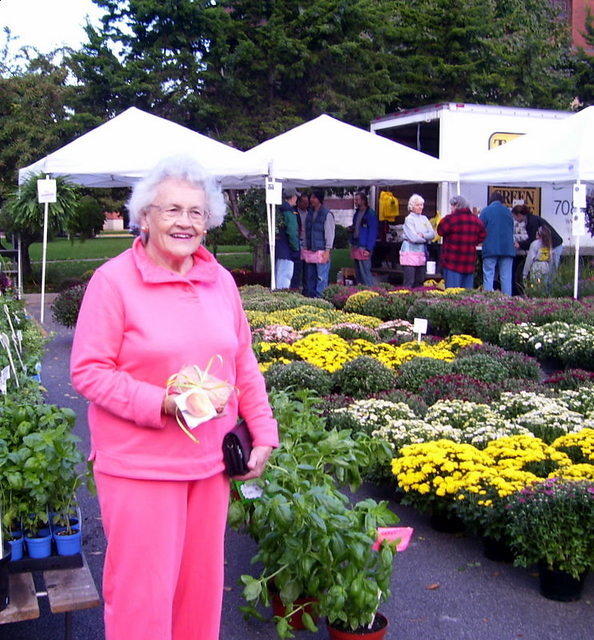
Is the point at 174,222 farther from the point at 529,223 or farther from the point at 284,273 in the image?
the point at 529,223

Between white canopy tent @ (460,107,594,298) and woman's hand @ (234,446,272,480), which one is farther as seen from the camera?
white canopy tent @ (460,107,594,298)

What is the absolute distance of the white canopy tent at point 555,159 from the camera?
1141 cm

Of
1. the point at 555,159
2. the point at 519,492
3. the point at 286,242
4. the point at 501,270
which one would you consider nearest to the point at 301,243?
the point at 286,242

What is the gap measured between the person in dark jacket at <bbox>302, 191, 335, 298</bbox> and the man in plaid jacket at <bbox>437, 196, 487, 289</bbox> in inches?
94.4

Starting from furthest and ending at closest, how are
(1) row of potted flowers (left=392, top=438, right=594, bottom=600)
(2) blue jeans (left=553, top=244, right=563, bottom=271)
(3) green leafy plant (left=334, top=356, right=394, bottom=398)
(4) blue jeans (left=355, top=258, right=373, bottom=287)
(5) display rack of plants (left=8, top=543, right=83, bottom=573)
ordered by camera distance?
(4) blue jeans (left=355, top=258, right=373, bottom=287) < (2) blue jeans (left=553, top=244, right=563, bottom=271) < (3) green leafy plant (left=334, top=356, right=394, bottom=398) < (1) row of potted flowers (left=392, top=438, right=594, bottom=600) < (5) display rack of plants (left=8, top=543, right=83, bottom=573)

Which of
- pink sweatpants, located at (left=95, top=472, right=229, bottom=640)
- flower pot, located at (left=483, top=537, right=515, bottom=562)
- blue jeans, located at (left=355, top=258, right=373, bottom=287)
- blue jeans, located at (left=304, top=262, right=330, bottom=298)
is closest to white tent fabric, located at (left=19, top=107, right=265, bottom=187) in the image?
blue jeans, located at (left=304, top=262, right=330, bottom=298)

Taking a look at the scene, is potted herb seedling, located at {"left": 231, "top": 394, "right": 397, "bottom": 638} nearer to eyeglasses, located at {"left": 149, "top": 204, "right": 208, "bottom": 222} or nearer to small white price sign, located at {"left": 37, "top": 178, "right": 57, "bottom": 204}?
eyeglasses, located at {"left": 149, "top": 204, "right": 208, "bottom": 222}

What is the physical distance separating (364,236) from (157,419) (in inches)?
536

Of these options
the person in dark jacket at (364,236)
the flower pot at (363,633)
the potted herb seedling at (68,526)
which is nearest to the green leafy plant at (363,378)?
the flower pot at (363,633)

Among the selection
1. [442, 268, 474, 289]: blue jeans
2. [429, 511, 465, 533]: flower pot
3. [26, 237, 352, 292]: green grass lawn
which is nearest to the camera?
[429, 511, 465, 533]: flower pot

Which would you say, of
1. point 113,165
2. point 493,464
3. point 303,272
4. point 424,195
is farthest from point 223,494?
point 424,195

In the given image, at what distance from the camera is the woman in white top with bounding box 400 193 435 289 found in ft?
47.2

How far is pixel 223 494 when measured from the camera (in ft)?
8.97

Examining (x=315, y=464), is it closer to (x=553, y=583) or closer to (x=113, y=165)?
(x=553, y=583)
